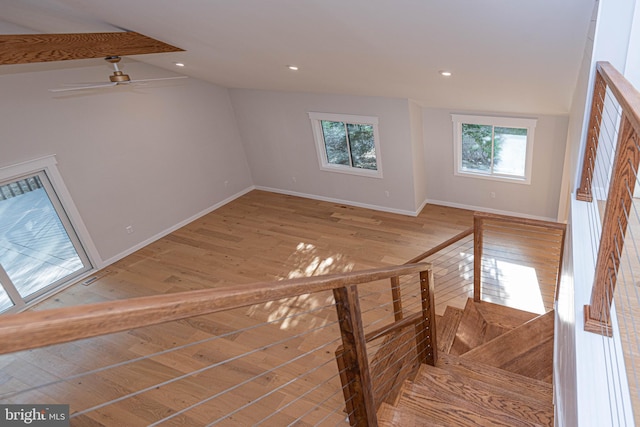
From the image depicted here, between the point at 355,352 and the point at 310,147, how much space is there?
6006 mm

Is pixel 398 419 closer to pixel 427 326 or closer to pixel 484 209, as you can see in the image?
pixel 427 326

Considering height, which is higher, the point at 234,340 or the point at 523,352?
the point at 523,352

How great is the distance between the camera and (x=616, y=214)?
1.26 meters

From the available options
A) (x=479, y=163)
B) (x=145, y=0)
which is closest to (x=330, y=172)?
(x=479, y=163)

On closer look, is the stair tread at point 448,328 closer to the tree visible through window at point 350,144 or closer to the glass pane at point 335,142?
the tree visible through window at point 350,144

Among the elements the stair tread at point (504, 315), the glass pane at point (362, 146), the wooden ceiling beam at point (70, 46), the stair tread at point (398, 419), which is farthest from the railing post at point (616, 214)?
the glass pane at point (362, 146)

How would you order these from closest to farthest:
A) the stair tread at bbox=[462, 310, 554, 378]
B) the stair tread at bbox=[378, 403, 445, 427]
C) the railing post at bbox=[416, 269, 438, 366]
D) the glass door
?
the stair tread at bbox=[378, 403, 445, 427]
the railing post at bbox=[416, 269, 438, 366]
the stair tread at bbox=[462, 310, 554, 378]
the glass door

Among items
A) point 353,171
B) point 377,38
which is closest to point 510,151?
point 353,171

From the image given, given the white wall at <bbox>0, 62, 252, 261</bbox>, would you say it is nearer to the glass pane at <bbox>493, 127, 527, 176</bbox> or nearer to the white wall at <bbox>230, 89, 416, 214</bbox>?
the white wall at <bbox>230, 89, 416, 214</bbox>

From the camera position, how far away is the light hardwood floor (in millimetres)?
3445

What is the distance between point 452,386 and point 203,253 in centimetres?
465

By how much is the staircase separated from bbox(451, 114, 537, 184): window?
3.18 metres

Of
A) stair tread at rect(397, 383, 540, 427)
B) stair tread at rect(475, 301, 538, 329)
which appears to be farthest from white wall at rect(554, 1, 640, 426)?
stair tread at rect(475, 301, 538, 329)

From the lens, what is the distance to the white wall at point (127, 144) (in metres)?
4.88
